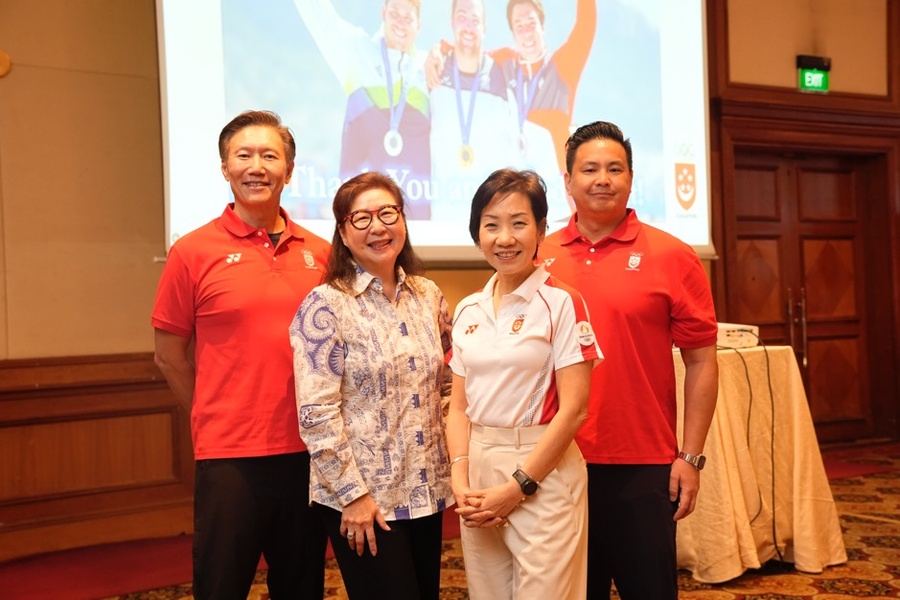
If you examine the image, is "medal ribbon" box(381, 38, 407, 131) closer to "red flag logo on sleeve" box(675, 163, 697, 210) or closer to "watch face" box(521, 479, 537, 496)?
"red flag logo on sleeve" box(675, 163, 697, 210)

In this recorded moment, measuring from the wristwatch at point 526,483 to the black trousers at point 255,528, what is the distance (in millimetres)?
558

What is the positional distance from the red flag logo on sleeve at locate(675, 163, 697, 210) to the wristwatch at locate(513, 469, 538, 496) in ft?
10.8

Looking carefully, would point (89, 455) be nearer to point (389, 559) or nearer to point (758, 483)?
point (389, 559)

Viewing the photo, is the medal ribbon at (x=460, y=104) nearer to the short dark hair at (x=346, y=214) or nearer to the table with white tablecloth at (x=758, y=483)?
the table with white tablecloth at (x=758, y=483)

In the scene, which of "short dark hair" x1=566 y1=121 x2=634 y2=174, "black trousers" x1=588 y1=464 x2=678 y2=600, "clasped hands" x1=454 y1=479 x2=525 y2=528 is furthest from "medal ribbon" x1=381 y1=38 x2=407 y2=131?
"clasped hands" x1=454 y1=479 x2=525 y2=528

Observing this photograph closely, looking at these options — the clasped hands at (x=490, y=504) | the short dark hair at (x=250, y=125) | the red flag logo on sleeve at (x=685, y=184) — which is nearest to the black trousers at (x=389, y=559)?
the clasped hands at (x=490, y=504)

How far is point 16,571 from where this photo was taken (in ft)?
11.1

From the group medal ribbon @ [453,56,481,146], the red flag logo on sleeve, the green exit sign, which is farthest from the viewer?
the green exit sign

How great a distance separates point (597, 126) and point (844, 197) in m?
5.02

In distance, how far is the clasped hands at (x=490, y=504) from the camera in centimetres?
153

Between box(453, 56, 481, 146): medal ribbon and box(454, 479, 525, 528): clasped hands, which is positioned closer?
box(454, 479, 525, 528): clasped hands

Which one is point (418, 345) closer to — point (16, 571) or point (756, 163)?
point (16, 571)

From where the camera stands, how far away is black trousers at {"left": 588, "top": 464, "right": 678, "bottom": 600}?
173 cm

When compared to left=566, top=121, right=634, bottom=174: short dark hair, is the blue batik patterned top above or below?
below
